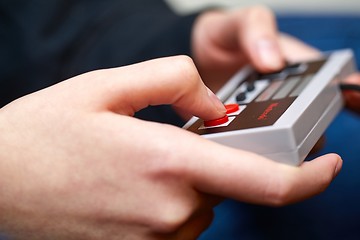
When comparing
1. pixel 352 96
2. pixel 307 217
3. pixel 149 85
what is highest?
pixel 149 85

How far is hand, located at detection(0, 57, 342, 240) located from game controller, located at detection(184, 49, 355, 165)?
2cm

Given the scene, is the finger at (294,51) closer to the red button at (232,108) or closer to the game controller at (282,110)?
the game controller at (282,110)

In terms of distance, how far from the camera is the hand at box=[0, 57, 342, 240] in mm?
272

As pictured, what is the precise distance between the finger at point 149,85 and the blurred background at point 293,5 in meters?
0.59

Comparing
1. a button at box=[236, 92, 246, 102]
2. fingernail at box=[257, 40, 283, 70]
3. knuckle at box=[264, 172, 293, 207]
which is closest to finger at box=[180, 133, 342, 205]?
knuckle at box=[264, 172, 293, 207]

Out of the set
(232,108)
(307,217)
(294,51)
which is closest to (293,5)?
(294,51)

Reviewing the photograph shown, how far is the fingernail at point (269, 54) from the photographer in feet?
1.65

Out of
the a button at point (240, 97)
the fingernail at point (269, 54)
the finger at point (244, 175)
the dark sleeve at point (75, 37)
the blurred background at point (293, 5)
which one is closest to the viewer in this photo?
the finger at point (244, 175)

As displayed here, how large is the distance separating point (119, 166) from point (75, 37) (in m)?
0.43

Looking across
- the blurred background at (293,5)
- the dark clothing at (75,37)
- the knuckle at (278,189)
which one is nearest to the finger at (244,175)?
the knuckle at (278,189)

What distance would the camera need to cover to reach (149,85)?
29cm

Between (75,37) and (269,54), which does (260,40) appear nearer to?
(269,54)

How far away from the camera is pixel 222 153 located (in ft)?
0.89

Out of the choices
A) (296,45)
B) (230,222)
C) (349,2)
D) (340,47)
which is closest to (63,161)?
(230,222)
